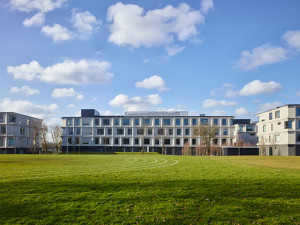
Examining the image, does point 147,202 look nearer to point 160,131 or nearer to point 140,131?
point 140,131

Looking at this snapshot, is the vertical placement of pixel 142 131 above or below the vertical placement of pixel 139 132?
above

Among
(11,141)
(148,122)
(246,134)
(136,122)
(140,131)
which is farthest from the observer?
(136,122)

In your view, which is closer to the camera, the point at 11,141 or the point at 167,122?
the point at 11,141

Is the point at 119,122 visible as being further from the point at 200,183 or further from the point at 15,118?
the point at 200,183

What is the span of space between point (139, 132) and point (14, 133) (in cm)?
4200

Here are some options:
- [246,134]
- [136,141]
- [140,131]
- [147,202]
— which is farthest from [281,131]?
[147,202]

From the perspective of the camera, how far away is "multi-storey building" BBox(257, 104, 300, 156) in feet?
213

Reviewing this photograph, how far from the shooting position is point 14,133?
85.1m

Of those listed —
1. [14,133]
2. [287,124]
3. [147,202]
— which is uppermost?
[287,124]

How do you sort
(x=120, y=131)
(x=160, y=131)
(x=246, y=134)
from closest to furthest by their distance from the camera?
(x=246, y=134)
(x=160, y=131)
(x=120, y=131)

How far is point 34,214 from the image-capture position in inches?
388

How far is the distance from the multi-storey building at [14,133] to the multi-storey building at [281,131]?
70062 mm

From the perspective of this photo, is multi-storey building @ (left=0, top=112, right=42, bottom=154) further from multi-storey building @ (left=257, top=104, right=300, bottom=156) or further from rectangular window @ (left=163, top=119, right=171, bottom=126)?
multi-storey building @ (left=257, top=104, right=300, bottom=156)

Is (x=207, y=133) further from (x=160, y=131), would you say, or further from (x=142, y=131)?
(x=142, y=131)
